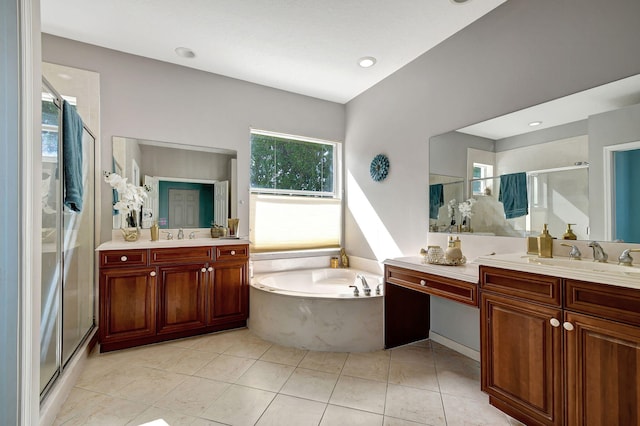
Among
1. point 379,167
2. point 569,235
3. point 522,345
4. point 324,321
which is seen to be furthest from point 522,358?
point 379,167

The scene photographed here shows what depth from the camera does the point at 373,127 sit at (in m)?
3.54

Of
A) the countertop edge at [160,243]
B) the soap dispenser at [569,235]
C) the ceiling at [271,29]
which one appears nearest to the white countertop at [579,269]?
the soap dispenser at [569,235]

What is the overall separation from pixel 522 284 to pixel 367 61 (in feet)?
7.82

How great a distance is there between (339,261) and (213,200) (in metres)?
1.73

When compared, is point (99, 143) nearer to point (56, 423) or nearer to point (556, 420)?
point (56, 423)

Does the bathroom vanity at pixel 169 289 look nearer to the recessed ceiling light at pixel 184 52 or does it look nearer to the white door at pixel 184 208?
the white door at pixel 184 208

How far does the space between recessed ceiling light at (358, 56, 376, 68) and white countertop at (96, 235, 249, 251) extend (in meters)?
2.13

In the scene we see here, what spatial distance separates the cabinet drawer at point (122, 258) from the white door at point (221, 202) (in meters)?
0.84

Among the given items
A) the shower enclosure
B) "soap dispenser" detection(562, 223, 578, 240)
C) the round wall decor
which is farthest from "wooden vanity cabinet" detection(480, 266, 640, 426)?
the shower enclosure

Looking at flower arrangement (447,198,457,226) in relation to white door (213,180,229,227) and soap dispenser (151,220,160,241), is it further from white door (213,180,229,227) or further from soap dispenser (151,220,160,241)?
soap dispenser (151,220,160,241)

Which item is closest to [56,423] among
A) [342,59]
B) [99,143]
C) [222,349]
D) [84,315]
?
[84,315]

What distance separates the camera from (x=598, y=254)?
167 centimetres

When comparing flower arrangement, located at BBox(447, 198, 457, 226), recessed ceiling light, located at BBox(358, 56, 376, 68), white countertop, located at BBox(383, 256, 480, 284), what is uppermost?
recessed ceiling light, located at BBox(358, 56, 376, 68)

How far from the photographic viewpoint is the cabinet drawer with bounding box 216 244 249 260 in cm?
298
